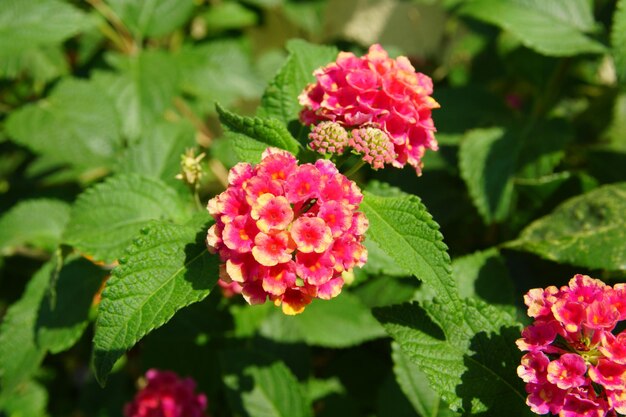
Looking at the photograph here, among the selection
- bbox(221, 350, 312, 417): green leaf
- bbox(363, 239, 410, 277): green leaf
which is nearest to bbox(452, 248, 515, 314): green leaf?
bbox(363, 239, 410, 277): green leaf

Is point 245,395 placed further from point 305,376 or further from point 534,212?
point 534,212

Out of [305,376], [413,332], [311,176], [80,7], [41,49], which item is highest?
[311,176]

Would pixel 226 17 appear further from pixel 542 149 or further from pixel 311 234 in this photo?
pixel 311 234

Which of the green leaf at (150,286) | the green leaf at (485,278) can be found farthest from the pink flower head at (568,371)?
the green leaf at (150,286)

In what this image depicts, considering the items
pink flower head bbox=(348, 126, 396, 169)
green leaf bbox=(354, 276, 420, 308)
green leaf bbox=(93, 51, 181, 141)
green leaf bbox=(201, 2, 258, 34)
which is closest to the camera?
pink flower head bbox=(348, 126, 396, 169)

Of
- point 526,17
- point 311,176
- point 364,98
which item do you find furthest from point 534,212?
point 311,176

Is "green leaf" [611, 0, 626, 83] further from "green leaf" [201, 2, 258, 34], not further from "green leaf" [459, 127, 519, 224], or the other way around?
"green leaf" [201, 2, 258, 34]
